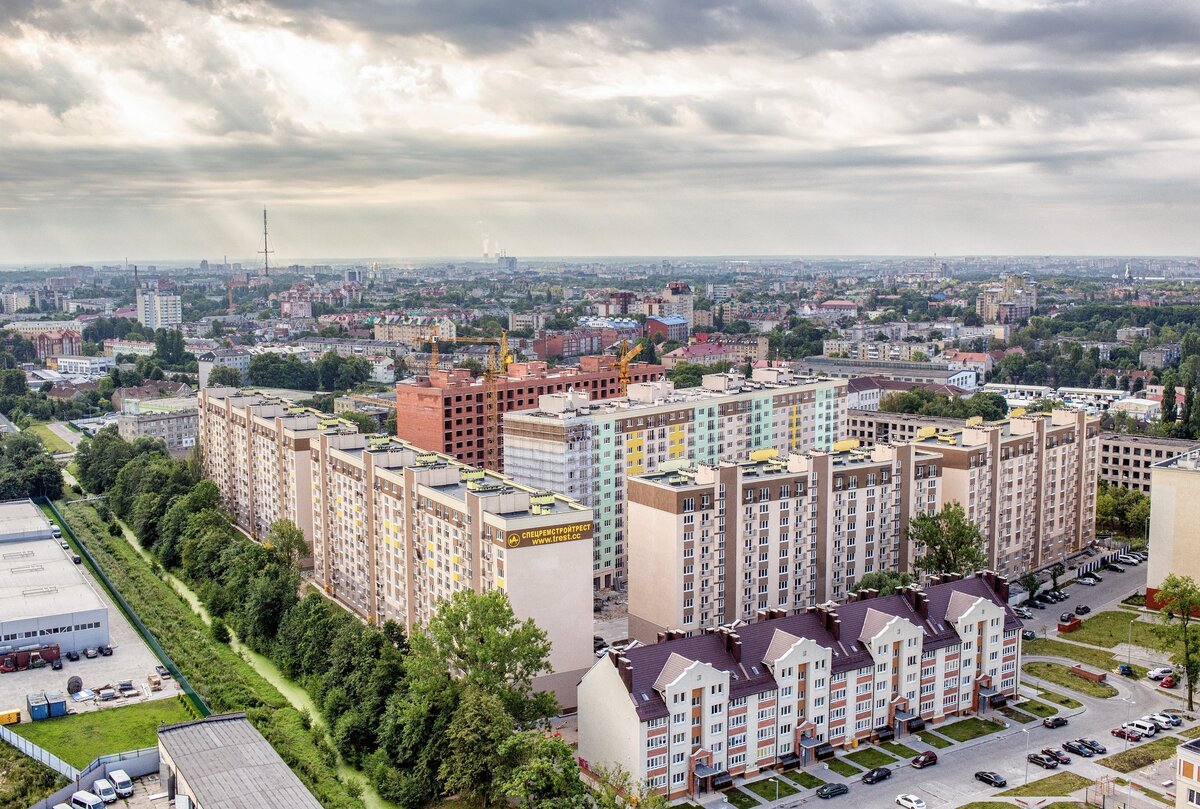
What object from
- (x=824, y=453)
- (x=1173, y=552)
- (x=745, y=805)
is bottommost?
(x=745, y=805)

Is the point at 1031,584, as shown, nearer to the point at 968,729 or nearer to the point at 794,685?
the point at 968,729

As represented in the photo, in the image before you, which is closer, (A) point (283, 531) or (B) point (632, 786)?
(B) point (632, 786)

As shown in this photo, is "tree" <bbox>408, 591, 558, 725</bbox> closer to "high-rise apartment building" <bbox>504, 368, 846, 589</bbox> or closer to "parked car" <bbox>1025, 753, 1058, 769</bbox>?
"parked car" <bbox>1025, 753, 1058, 769</bbox>

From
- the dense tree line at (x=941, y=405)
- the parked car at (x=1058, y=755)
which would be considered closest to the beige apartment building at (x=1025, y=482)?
the parked car at (x=1058, y=755)

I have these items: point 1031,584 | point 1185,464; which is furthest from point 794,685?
point 1185,464

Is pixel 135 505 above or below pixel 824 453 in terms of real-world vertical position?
below

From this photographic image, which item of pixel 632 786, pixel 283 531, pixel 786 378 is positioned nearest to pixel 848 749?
pixel 632 786

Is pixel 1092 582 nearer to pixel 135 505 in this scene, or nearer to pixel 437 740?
pixel 437 740
